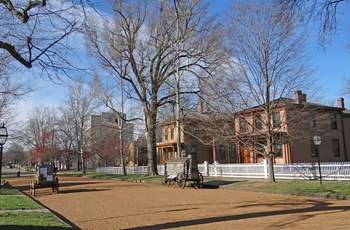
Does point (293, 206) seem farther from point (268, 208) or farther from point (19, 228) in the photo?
point (19, 228)

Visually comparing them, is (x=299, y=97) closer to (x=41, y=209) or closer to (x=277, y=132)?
(x=277, y=132)

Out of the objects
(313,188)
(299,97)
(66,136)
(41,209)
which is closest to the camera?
(41,209)

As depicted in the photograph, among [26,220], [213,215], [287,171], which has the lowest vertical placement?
[213,215]

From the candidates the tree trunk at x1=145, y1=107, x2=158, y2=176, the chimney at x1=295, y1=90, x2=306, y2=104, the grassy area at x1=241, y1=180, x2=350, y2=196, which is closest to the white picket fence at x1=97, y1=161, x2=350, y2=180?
the grassy area at x1=241, y1=180, x2=350, y2=196

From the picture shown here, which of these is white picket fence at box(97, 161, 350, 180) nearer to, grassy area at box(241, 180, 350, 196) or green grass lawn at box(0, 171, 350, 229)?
grassy area at box(241, 180, 350, 196)

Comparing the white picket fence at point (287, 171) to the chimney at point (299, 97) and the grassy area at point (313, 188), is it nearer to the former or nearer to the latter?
the grassy area at point (313, 188)

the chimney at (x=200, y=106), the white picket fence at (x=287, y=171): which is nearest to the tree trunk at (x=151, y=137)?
the white picket fence at (x=287, y=171)

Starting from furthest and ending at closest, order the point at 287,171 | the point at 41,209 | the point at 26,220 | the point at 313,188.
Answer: the point at 287,171
the point at 313,188
the point at 41,209
the point at 26,220

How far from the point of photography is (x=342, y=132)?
36531mm

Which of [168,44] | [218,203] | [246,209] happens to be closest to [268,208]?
[246,209]

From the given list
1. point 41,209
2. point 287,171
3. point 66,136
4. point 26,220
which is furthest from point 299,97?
point 66,136

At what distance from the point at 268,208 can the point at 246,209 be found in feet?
2.52

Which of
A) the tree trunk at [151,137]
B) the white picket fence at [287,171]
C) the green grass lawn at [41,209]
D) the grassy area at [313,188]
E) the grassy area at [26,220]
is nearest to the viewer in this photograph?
the grassy area at [26,220]

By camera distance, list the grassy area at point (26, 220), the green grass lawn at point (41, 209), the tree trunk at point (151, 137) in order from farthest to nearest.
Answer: the tree trunk at point (151, 137) → the green grass lawn at point (41, 209) → the grassy area at point (26, 220)
